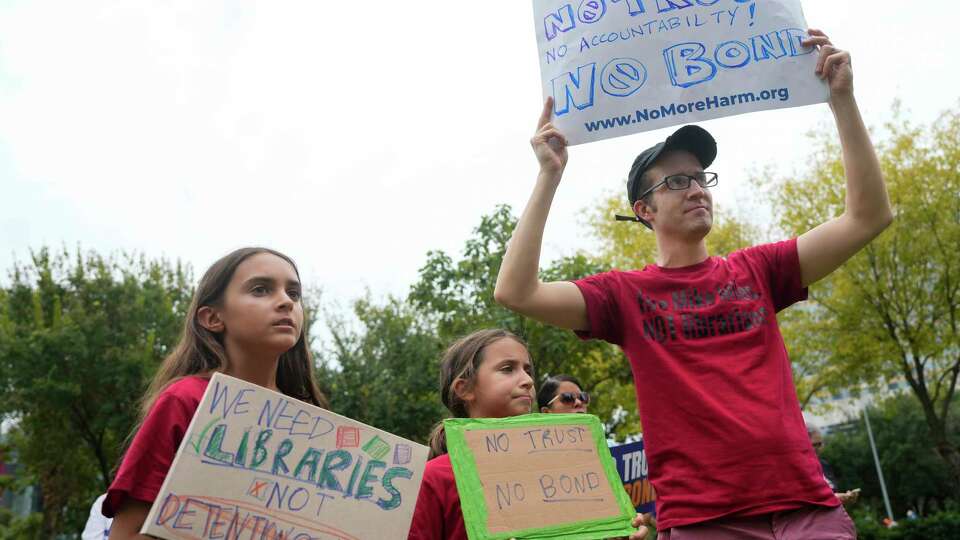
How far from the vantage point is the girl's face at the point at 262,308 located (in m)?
A: 2.62

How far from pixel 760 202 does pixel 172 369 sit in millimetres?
21057

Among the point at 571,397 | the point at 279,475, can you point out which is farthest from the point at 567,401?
the point at 279,475

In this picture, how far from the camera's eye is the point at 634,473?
17.8 feet

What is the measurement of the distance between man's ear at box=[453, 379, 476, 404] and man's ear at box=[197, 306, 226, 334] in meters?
1.26

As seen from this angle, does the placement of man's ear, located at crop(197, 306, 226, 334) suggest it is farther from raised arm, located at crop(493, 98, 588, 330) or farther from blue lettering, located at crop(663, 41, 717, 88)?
blue lettering, located at crop(663, 41, 717, 88)

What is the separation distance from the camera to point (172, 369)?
2756 millimetres

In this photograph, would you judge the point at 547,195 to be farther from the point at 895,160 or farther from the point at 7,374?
the point at 895,160

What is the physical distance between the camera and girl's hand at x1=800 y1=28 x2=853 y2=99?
255cm

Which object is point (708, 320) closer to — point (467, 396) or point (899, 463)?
point (467, 396)

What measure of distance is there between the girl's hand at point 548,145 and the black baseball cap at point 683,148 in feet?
1.01

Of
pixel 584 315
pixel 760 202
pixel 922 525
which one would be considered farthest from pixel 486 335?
pixel 760 202

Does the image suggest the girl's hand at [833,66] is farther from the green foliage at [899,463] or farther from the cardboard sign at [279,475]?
the green foliage at [899,463]

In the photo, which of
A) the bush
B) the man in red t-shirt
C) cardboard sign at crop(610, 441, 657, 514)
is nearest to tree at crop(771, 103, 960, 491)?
the bush

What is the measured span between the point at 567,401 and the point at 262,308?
2817mm
